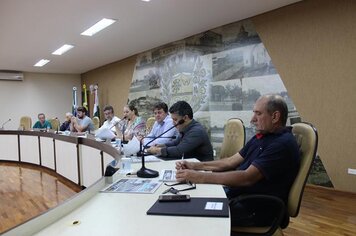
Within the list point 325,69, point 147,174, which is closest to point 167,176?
point 147,174

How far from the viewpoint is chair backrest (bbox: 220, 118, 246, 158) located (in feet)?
8.36

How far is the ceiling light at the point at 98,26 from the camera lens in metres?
4.58

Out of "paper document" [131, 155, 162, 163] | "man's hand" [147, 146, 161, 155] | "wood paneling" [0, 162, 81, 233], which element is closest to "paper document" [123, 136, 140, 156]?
A: "paper document" [131, 155, 162, 163]

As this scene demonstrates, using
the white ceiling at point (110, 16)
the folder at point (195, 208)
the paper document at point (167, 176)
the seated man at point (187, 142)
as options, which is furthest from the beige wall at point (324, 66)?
the folder at point (195, 208)

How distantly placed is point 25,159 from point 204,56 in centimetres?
441

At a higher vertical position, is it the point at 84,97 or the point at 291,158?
the point at 84,97

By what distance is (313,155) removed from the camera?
1552 mm

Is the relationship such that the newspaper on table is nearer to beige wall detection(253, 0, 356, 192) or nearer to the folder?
the folder

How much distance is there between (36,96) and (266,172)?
9839mm

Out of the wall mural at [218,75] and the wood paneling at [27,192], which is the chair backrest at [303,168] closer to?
the wood paneling at [27,192]

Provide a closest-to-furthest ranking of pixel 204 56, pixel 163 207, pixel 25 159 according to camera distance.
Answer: pixel 163 207
pixel 204 56
pixel 25 159

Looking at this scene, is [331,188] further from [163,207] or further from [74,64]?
[74,64]

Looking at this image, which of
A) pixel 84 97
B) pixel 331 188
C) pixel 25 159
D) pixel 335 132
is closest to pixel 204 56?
pixel 335 132

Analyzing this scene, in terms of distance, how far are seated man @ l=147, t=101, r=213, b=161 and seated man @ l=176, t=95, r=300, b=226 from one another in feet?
2.64
